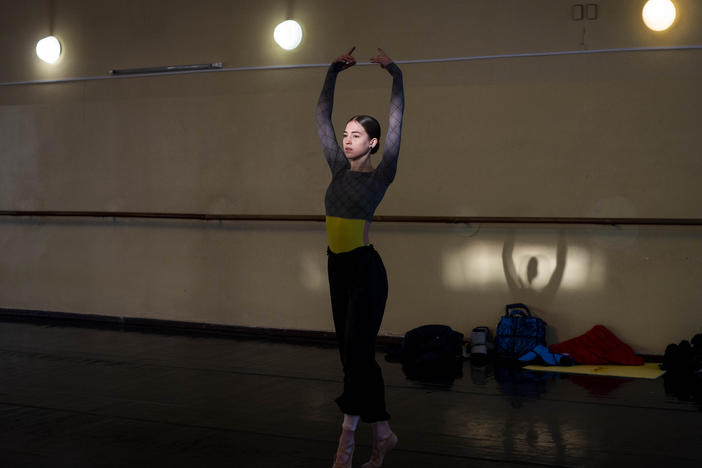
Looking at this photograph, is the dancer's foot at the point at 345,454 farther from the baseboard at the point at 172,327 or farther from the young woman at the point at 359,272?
the baseboard at the point at 172,327

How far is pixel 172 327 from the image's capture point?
6344mm

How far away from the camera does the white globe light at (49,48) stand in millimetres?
6730

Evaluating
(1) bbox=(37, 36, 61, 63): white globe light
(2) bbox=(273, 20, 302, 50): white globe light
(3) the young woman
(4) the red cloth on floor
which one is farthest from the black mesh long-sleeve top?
(1) bbox=(37, 36, 61, 63): white globe light

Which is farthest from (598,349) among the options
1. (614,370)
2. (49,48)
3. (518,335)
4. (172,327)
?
(49,48)

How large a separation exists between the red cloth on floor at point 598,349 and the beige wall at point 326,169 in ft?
0.39

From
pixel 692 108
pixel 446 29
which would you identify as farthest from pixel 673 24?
pixel 446 29

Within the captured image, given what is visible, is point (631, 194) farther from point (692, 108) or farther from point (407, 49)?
point (407, 49)

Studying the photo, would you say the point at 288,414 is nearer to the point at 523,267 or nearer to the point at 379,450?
the point at 379,450

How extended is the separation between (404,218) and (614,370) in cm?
177

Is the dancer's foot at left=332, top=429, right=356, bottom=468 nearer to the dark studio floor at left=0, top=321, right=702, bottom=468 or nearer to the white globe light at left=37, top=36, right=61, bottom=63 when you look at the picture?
the dark studio floor at left=0, top=321, right=702, bottom=468

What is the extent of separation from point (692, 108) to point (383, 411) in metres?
3.41

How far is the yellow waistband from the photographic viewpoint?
2842mm

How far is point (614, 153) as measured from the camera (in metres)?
5.20

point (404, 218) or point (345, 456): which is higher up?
point (404, 218)
